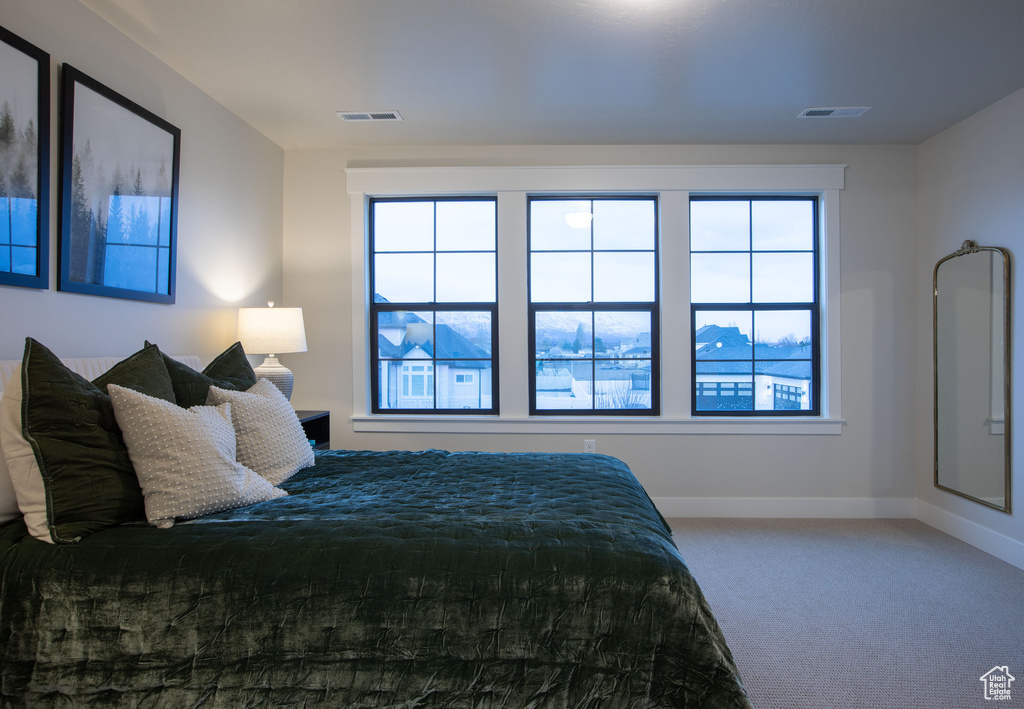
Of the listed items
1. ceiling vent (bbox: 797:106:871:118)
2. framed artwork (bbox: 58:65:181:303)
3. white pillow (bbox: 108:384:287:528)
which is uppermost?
ceiling vent (bbox: 797:106:871:118)

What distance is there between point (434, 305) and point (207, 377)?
2019mm

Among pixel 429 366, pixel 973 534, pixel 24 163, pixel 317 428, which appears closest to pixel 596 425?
pixel 429 366

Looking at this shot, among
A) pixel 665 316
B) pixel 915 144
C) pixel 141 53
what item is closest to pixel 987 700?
pixel 665 316

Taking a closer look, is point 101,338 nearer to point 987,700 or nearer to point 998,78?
point 987,700

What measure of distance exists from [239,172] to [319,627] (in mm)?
3028

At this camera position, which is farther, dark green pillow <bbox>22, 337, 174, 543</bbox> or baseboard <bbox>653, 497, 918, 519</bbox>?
baseboard <bbox>653, 497, 918, 519</bbox>

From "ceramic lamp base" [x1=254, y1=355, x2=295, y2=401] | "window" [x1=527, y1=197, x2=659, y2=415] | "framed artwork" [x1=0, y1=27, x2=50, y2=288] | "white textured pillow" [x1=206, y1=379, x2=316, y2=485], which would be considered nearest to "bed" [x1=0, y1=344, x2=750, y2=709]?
"white textured pillow" [x1=206, y1=379, x2=316, y2=485]

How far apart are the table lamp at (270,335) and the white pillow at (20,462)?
5.45ft

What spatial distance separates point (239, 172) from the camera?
11.7ft

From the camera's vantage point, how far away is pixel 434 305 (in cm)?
418

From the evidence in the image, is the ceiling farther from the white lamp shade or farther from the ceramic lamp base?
the ceramic lamp base

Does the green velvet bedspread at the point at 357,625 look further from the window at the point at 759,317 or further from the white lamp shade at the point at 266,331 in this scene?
the window at the point at 759,317

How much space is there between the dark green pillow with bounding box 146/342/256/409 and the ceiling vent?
3340 millimetres

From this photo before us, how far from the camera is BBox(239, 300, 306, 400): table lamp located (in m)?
3.29
